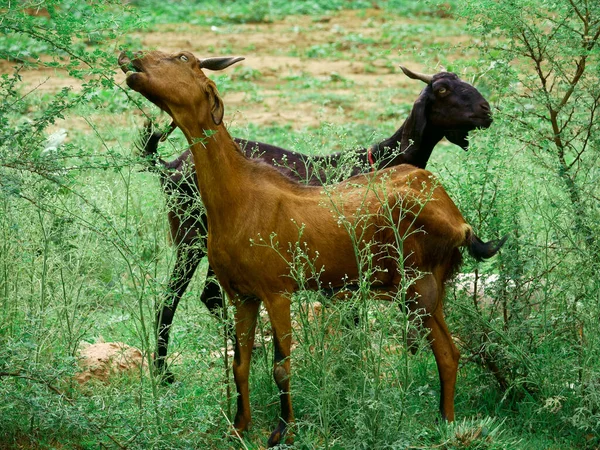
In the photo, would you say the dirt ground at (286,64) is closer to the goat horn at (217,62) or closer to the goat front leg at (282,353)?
the goat horn at (217,62)

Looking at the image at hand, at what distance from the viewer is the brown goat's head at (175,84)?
535cm

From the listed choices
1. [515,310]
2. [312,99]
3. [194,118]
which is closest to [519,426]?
[515,310]

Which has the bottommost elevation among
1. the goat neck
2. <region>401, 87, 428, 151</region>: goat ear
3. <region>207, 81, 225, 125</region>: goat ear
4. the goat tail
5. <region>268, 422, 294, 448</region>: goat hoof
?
<region>268, 422, 294, 448</region>: goat hoof

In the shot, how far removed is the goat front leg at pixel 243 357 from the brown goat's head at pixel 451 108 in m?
2.44

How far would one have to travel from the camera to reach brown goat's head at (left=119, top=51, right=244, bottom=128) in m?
5.35

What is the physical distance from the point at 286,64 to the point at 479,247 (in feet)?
39.1

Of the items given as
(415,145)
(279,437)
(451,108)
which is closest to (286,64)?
(415,145)

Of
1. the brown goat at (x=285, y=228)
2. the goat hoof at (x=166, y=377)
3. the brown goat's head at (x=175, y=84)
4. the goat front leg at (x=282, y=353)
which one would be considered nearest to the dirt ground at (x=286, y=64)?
the goat hoof at (x=166, y=377)

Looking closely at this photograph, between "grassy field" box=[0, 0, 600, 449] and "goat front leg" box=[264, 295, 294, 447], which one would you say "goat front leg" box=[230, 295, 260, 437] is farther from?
"goat front leg" box=[264, 295, 294, 447]

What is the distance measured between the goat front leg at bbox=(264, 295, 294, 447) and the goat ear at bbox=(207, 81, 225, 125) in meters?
1.07

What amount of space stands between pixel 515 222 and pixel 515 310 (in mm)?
575

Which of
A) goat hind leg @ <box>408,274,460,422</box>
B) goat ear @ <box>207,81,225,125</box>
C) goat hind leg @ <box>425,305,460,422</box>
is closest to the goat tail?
goat hind leg @ <box>408,274,460,422</box>

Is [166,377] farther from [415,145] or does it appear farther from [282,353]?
[415,145]

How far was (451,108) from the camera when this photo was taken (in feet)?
24.4
